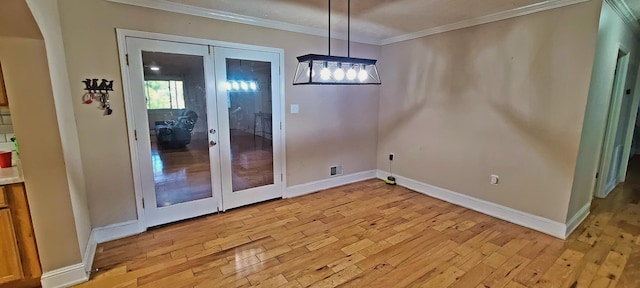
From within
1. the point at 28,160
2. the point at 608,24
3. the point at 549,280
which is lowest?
the point at 549,280

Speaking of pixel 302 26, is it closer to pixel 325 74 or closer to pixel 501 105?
pixel 325 74

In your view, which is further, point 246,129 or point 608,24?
point 246,129

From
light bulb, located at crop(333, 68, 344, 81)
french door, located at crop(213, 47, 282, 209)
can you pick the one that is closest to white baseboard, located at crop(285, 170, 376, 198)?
french door, located at crop(213, 47, 282, 209)

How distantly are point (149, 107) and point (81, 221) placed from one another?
3.99ft

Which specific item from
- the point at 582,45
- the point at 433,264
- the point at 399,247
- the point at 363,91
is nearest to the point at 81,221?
the point at 399,247

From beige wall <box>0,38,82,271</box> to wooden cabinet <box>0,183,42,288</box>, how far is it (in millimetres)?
49

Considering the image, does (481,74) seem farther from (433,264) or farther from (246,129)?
(246,129)

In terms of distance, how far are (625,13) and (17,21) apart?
5.37 m

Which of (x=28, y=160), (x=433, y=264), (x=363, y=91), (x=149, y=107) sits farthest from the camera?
(x=363, y=91)

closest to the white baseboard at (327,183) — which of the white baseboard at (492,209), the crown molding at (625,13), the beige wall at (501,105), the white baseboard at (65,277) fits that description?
the white baseboard at (492,209)

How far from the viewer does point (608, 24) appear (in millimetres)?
2861

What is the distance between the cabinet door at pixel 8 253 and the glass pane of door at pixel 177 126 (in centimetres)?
121

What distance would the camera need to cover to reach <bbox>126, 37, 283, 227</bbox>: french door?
120 inches

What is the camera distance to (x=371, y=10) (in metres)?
3.17
